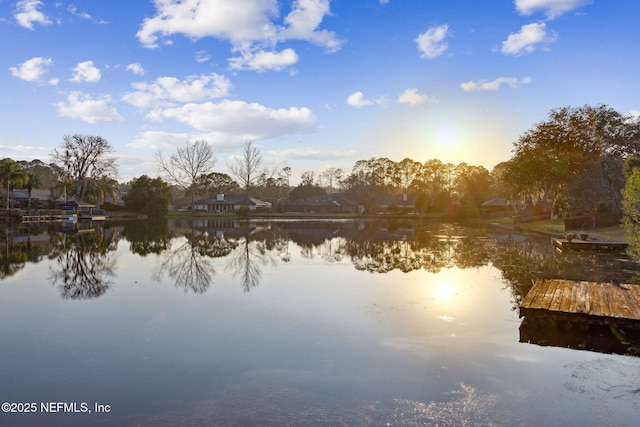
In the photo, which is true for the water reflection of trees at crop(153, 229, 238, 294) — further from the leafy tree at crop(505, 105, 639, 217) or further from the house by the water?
the house by the water

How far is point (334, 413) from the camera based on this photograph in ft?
20.2

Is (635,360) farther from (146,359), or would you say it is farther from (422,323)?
(146,359)

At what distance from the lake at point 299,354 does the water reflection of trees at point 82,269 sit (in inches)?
5.9

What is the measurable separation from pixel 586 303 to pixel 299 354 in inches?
303

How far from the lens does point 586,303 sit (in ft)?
36.5

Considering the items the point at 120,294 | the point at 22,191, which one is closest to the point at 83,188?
the point at 22,191

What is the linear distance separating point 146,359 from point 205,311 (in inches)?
144

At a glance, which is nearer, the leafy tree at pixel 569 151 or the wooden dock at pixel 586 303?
the wooden dock at pixel 586 303

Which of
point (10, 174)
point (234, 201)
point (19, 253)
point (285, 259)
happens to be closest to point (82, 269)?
point (19, 253)

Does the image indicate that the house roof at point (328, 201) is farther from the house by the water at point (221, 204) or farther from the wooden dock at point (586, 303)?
the wooden dock at point (586, 303)

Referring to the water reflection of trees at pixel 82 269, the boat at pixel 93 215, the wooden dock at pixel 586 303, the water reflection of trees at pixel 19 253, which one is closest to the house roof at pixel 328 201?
Result: the boat at pixel 93 215

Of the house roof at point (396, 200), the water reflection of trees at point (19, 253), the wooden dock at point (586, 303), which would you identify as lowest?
the water reflection of trees at point (19, 253)

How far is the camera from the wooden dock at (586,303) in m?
10.0

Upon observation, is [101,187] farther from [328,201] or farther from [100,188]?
[328,201]
